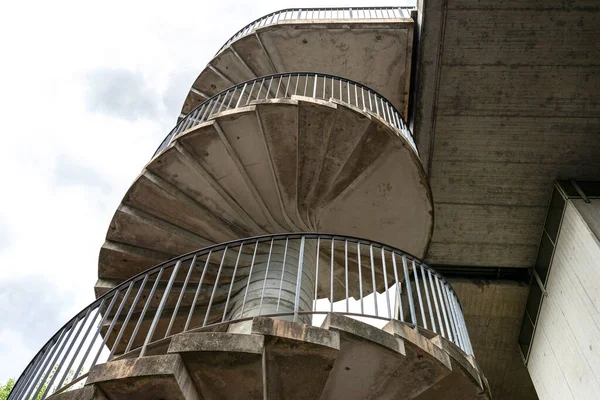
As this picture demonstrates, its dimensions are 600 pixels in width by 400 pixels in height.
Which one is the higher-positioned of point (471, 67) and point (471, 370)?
point (471, 67)

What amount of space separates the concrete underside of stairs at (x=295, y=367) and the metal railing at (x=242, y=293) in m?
0.30

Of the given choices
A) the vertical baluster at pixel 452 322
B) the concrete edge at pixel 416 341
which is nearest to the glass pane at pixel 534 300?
the vertical baluster at pixel 452 322

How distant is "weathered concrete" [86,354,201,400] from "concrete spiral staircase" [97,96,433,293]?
356cm

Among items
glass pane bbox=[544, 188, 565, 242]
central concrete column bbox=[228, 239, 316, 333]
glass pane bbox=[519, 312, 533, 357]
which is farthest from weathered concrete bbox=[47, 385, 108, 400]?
glass pane bbox=[519, 312, 533, 357]

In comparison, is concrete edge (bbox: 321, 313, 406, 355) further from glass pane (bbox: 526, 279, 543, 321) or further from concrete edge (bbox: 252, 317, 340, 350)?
glass pane (bbox: 526, 279, 543, 321)

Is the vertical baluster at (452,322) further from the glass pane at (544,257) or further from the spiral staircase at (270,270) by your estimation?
the glass pane at (544,257)

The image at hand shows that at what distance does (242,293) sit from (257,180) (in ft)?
5.65

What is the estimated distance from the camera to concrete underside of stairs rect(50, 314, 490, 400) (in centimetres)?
369

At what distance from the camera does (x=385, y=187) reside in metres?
7.59

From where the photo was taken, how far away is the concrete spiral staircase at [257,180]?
690 cm

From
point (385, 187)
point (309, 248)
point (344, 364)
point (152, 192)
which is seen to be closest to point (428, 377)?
point (344, 364)

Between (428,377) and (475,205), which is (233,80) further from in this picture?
(428,377)

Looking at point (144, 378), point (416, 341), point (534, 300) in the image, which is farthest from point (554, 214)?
point (144, 378)

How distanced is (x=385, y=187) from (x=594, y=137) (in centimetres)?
474
